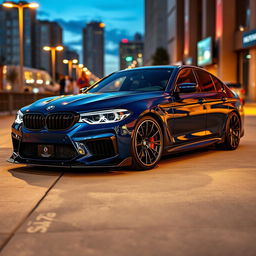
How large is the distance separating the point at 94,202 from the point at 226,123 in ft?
15.1

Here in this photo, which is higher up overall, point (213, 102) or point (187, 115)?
point (213, 102)

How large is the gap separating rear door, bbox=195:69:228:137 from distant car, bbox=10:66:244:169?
4 centimetres

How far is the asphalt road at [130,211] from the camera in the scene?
3.74 meters

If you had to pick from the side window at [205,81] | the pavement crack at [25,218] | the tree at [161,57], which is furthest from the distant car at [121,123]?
the tree at [161,57]

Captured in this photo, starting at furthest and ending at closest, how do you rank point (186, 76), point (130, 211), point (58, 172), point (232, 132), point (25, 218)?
point (232, 132)
point (186, 76)
point (58, 172)
point (130, 211)
point (25, 218)

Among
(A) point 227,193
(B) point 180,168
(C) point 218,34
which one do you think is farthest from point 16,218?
(C) point 218,34

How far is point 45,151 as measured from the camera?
6883 millimetres

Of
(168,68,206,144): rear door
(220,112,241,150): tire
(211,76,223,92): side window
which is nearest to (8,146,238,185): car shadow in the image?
(168,68,206,144): rear door

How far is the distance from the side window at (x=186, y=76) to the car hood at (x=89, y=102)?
856mm

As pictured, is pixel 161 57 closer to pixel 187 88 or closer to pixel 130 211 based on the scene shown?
pixel 187 88

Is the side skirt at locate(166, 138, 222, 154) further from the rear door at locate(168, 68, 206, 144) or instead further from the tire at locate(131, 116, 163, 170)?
the tire at locate(131, 116, 163, 170)

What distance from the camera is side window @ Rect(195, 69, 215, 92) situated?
28.9 ft

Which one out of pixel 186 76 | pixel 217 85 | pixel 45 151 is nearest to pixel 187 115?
pixel 186 76

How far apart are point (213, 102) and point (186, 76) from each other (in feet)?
2.44
